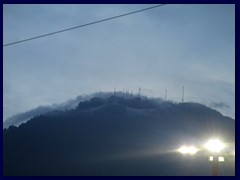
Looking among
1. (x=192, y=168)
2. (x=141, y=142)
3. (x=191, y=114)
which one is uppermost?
(x=191, y=114)

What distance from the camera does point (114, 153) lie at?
135000mm

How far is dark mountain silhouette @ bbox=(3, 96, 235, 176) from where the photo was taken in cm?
11794

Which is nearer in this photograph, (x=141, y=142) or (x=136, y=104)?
(x=141, y=142)

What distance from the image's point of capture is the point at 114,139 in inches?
5778

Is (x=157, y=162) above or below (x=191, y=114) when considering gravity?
below

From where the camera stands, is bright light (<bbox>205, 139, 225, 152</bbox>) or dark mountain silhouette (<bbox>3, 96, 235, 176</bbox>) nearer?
bright light (<bbox>205, 139, 225, 152</bbox>)

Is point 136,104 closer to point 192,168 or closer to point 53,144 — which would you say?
point 53,144

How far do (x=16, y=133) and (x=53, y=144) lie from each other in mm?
17219

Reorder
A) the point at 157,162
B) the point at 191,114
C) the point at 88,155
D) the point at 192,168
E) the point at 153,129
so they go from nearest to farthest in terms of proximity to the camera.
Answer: the point at 192,168 < the point at 157,162 < the point at 88,155 < the point at 153,129 < the point at 191,114

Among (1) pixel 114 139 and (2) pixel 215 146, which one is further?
(1) pixel 114 139

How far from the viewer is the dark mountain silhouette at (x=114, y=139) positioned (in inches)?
4643

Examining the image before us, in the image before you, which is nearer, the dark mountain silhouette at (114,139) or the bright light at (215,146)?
the bright light at (215,146)
